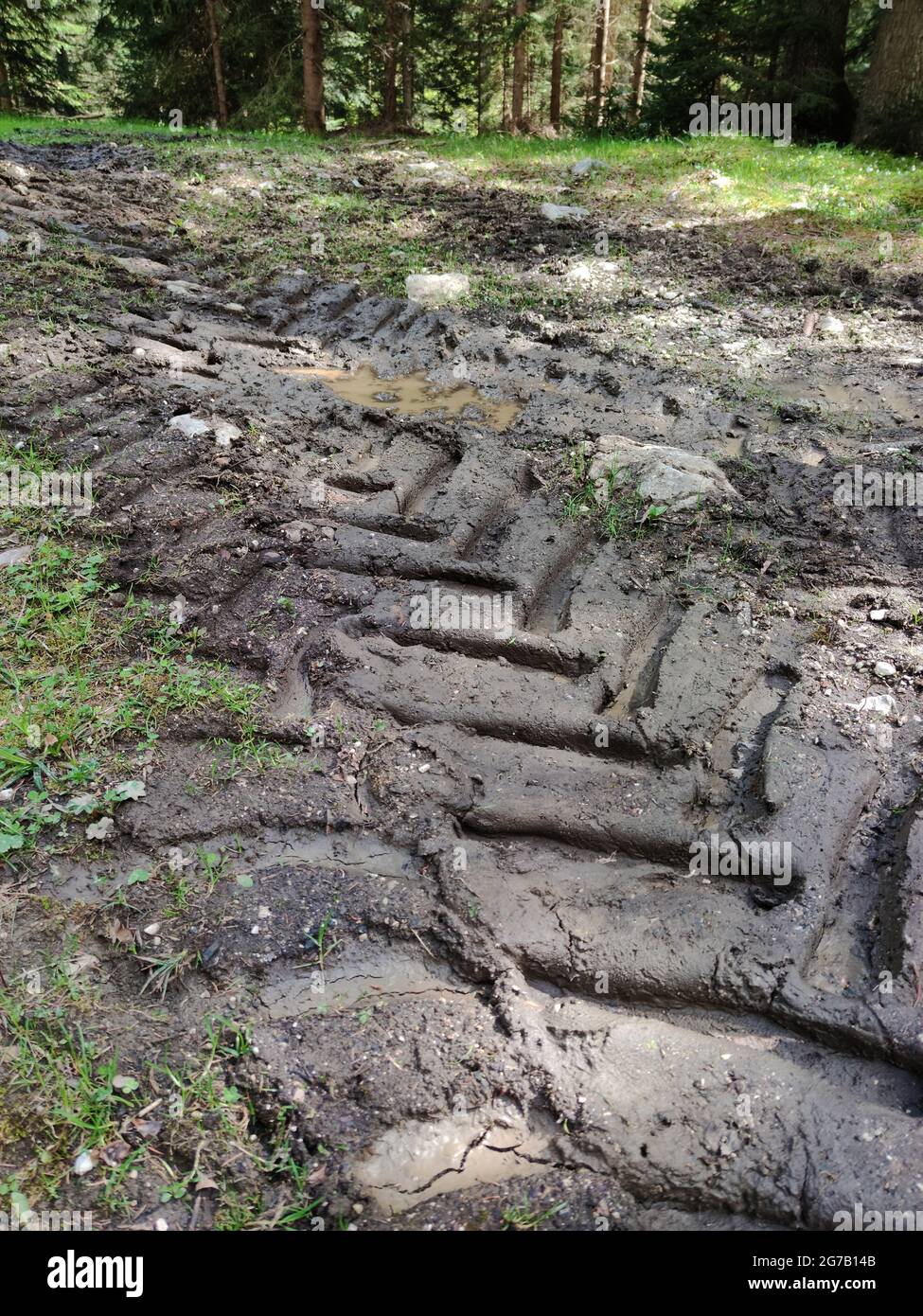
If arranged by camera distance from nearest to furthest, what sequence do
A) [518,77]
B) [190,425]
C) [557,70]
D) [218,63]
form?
[190,425] < [218,63] < [518,77] < [557,70]

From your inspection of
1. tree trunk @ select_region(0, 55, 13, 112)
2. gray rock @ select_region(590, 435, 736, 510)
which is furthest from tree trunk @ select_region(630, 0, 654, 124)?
gray rock @ select_region(590, 435, 736, 510)

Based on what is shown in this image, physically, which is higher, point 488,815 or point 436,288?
point 436,288

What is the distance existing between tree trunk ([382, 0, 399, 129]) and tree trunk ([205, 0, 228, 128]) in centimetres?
303

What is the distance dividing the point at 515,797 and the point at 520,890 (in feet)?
1.30

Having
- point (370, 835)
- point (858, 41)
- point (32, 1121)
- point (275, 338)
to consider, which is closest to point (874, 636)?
point (370, 835)

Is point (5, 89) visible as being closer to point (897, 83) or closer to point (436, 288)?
point (436, 288)

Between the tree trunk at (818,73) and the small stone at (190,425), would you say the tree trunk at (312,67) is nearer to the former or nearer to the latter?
the tree trunk at (818,73)

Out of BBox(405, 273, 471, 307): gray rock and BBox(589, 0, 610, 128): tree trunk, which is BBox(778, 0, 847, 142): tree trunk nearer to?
BBox(589, 0, 610, 128): tree trunk

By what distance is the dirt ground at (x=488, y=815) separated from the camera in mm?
2354

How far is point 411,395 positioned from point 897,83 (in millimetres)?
10034

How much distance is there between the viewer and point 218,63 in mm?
15828

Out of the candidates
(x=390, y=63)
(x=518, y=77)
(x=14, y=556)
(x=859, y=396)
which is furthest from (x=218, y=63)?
(x=14, y=556)

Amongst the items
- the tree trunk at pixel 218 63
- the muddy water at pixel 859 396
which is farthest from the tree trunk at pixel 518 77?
the muddy water at pixel 859 396

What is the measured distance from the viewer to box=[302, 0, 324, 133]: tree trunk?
1361 centimetres
